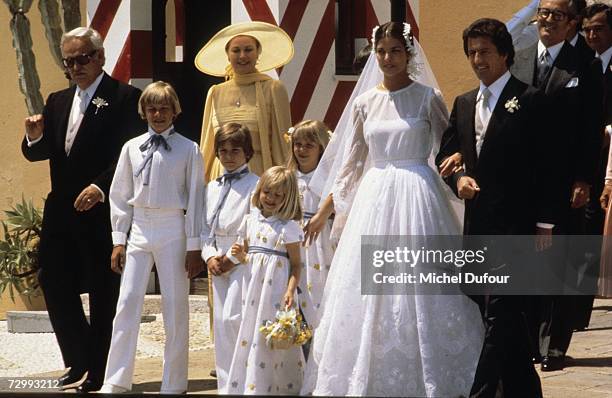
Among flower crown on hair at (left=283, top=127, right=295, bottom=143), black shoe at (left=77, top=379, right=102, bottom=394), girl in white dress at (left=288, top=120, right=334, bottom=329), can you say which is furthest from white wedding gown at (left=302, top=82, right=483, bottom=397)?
black shoe at (left=77, top=379, right=102, bottom=394)

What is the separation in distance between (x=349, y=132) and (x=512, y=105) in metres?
1.14

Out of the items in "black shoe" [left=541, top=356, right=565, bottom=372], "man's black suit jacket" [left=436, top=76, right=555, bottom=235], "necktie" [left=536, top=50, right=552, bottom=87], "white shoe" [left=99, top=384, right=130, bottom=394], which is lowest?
"white shoe" [left=99, top=384, right=130, bottom=394]

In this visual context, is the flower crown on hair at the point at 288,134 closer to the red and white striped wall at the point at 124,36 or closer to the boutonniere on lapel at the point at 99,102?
the boutonniere on lapel at the point at 99,102

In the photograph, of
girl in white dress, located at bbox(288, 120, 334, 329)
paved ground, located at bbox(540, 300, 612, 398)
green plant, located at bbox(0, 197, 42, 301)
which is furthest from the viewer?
green plant, located at bbox(0, 197, 42, 301)

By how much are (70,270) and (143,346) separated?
Result: 1932 millimetres

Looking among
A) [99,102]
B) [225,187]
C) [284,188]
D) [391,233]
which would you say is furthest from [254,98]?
[391,233]

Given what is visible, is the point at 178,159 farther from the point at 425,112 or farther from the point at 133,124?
the point at 425,112

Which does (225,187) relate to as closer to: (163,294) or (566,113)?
(163,294)

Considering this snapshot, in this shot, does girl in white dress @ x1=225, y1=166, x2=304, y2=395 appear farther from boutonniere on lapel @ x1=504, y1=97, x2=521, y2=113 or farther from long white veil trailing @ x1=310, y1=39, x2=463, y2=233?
boutonniere on lapel @ x1=504, y1=97, x2=521, y2=113

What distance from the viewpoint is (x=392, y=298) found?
7387 millimetres

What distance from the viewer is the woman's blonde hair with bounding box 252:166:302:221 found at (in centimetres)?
766

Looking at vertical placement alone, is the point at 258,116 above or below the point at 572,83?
below

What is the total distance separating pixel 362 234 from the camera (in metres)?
7.61

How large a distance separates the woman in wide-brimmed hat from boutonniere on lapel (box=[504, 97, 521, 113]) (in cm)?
190
